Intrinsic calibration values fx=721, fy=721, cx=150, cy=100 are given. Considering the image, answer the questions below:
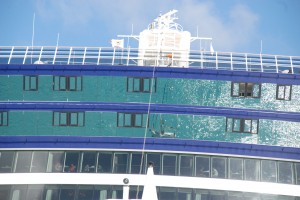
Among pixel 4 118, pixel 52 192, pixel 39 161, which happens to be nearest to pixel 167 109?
pixel 39 161

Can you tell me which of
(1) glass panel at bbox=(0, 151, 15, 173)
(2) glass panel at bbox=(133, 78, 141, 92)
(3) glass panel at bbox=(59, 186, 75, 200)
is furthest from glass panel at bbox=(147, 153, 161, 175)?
(1) glass panel at bbox=(0, 151, 15, 173)

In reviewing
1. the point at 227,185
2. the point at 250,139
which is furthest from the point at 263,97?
the point at 227,185

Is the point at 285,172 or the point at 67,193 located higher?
the point at 285,172

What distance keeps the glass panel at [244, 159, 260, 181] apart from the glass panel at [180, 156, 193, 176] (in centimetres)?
317

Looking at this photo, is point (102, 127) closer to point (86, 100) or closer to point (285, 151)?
point (86, 100)

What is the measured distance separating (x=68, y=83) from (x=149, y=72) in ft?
16.1

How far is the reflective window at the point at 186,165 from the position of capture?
134ft

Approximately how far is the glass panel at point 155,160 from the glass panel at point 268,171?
5.97 metres

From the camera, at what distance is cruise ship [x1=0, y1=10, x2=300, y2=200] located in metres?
40.7

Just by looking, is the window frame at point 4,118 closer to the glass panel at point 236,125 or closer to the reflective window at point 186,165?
the reflective window at point 186,165

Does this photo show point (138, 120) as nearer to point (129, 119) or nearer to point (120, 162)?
point (129, 119)

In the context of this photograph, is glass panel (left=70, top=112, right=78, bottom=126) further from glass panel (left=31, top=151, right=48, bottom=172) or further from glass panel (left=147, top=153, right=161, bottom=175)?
Answer: glass panel (left=147, top=153, right=161, bottom=175)

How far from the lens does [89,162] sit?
136 ft

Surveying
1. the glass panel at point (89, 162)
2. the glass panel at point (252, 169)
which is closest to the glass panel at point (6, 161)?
the glass panel at point (89, 162)
